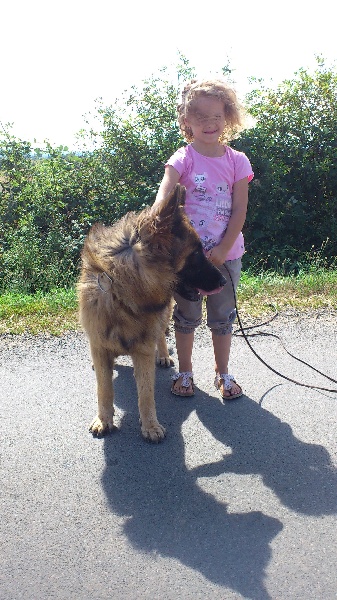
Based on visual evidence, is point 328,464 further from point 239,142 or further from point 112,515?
point 239,142

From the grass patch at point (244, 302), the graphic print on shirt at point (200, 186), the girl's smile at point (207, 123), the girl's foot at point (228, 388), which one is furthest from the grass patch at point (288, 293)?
the girl's smile at point (207, 123)

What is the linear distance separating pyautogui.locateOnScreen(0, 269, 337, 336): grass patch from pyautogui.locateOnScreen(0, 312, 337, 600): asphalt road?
2.45 ft

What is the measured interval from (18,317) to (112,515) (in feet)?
9.92

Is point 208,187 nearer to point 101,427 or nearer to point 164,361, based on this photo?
point 164,361

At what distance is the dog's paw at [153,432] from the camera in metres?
3.39

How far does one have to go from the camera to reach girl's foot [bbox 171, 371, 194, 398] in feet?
13.0

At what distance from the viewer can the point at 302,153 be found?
9141 mm

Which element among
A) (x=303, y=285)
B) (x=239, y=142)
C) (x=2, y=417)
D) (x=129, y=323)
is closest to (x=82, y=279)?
(x=129, y=323)

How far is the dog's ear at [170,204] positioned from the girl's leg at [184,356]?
1202 millimetres

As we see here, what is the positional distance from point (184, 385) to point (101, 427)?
2.54ft

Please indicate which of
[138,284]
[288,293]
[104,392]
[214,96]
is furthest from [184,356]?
[288,293]

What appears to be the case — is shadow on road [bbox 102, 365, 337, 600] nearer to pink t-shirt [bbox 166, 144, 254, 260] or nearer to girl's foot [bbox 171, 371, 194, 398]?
girl's foot [bbox 171, 371, 194, 398]

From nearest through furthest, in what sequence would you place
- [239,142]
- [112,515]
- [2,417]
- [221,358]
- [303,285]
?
[112,515] < [2,417] < [221,358] < [303,285] < [239,142]

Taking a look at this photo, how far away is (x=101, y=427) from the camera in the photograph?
3.46 meters
